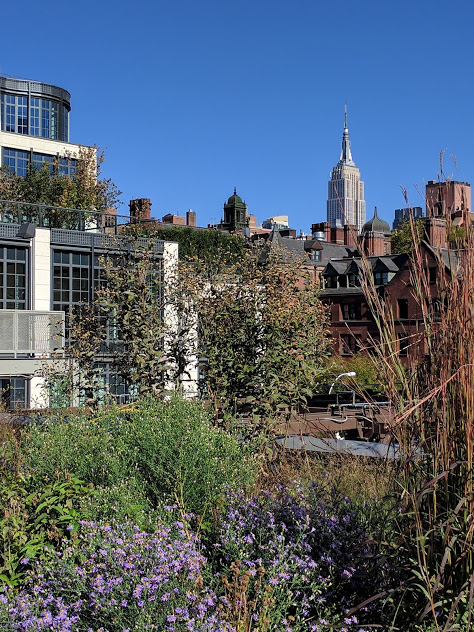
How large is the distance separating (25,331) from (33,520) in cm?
1402

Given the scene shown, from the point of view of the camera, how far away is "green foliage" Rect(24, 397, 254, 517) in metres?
5.65

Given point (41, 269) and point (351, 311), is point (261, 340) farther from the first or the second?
point (351, 311)

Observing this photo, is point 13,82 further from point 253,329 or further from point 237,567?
point 237,567

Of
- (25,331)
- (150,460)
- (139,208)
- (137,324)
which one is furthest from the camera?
(25,331)

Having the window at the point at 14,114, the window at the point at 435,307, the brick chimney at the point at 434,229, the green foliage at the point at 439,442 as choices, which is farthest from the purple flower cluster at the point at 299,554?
the window at the point at 14,114

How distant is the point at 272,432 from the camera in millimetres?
9664

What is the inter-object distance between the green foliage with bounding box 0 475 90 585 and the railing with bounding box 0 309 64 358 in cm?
1315

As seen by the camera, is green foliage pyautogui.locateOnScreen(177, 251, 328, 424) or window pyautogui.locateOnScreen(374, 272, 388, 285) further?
window pyautogui.locateOnScreen(374, 272, 388, 285)

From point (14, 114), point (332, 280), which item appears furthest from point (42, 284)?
point (332, 280)

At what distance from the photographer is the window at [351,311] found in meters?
53.3

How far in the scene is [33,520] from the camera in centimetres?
548

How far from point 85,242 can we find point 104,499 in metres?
20.6

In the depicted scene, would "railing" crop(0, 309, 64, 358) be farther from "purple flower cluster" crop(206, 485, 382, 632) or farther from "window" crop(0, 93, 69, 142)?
"window" crop(0, 93, 69, 142)

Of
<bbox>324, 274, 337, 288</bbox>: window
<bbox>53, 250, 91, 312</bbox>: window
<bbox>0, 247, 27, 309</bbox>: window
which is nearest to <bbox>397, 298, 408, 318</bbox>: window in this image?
<bbox>324, 274, 337, 288</bbox>: window
